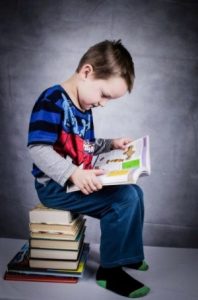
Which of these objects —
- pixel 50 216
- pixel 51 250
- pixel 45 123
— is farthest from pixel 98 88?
pixel 51 250

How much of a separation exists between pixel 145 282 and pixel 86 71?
712 mm

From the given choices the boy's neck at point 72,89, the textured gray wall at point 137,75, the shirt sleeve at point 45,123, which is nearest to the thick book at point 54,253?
the shirt sleeve at point 45,123

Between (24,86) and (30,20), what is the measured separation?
0.28 meters

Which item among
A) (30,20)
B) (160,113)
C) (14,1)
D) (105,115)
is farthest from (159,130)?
(14,1)

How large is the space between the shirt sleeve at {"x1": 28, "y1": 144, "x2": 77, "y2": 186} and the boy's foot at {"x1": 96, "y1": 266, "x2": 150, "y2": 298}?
1.06 ft

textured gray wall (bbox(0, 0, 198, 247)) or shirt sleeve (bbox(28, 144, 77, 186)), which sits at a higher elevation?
textured gray wall (bbox(0, 0, 198, 247))

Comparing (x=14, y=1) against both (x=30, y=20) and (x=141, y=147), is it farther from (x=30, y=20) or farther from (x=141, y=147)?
(x=141, y=147)

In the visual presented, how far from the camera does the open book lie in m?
1.02

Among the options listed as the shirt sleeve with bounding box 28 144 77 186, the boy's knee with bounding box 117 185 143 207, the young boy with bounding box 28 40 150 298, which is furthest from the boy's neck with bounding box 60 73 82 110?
the boy's knee with bounding box 117 185 143 207

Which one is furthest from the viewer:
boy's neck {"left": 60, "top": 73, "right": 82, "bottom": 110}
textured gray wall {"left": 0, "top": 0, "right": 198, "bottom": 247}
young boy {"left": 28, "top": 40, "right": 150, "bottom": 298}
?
textured gray wall {"left": 0, "top": 0, "right": 198, "bottom": 247}

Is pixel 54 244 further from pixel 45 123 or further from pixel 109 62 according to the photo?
pixel 109 62

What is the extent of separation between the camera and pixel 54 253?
1.20m

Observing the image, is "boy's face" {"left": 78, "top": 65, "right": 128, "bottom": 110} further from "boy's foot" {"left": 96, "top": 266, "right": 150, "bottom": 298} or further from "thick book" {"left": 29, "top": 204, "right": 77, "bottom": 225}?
"boy's foot" {"left": 96, "top": 266, "right": 150, "bottom": 298}

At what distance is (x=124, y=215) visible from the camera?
3.76 ft
